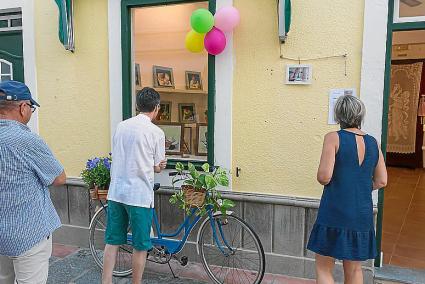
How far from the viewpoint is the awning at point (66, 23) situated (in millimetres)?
4426

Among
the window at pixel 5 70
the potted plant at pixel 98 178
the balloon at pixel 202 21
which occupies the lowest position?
the potted plant at pixel 98 178

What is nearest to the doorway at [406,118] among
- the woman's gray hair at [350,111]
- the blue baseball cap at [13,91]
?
the woman's gray hair at [350,111]

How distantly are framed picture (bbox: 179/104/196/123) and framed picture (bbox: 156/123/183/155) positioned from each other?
0.10m

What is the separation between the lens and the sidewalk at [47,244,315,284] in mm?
3951

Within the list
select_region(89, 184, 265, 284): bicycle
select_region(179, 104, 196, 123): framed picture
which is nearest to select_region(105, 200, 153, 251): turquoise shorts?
select_region(89, 184, 265, 284): bicycle

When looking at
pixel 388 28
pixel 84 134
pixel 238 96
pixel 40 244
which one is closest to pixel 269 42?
pixel 238 96

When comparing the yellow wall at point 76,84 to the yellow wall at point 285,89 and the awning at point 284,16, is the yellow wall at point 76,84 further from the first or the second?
the awning at point 284,16

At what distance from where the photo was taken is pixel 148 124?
10.8ft

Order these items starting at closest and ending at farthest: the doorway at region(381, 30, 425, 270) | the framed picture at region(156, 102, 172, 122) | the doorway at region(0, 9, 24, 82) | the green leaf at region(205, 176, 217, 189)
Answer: the green leaf at region(205, 176, 217, 189)
the framed picture at region(156, 102, 172, 122)
the doorway at region(0, 9, 24, 82)
the doorway at region(381, 30, 425, 270)

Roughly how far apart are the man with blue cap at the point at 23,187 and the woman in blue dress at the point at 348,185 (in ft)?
5.81

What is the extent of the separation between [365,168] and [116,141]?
1.96 meters

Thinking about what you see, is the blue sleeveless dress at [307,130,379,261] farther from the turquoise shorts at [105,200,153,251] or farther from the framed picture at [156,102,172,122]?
the framed picture at [156,102,172,122]

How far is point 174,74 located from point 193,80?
1.10ft

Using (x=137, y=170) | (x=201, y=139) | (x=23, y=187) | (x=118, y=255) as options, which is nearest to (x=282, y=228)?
(x=201, y=139)
